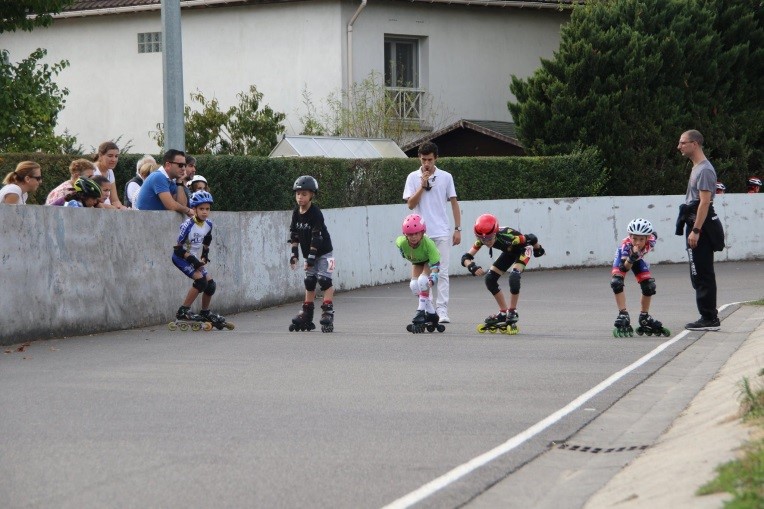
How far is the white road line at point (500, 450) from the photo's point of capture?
6.38m

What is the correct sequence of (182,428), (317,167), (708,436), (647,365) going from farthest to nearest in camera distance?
(317,167), (647,365), (182,428), (708,436)

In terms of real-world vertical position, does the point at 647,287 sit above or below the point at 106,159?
below

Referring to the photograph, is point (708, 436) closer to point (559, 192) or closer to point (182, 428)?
point (182, 428)

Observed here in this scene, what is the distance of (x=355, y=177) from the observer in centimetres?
2427

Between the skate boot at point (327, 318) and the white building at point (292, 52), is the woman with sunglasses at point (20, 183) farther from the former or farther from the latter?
the white building at point (292, 52)

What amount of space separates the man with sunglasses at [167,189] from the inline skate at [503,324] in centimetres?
363

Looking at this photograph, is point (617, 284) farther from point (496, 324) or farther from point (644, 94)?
point (644, 94)

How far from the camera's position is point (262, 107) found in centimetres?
3753

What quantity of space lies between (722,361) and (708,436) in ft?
15.3

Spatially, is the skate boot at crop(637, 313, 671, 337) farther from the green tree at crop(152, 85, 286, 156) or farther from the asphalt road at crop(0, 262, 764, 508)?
the green tree at crop(152, 85, 286, 156)

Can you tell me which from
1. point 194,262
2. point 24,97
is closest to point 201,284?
point 194,262

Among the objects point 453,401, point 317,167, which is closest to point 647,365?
point 453,401

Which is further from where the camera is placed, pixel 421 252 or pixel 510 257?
pixel 510 257

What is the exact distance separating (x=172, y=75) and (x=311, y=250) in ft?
15.8
